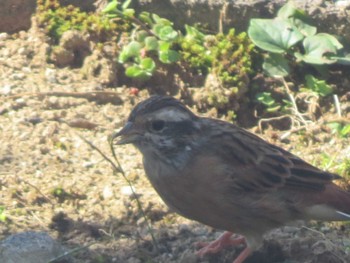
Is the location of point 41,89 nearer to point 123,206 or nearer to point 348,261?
point 123,206

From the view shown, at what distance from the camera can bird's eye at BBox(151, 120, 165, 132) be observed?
223 inches

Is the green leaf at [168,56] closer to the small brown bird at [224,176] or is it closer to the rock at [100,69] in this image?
the rock at [100,69]

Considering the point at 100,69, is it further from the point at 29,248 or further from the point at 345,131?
the point at 29,248

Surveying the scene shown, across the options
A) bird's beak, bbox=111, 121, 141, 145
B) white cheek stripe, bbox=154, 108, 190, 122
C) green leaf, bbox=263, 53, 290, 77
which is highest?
white cheek stripe, bbox=154, 108, 190, 122

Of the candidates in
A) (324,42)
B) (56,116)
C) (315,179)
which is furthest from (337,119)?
(56,116)

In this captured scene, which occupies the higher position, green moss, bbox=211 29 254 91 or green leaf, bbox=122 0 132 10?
green leaf, bbox=122 0 132 10

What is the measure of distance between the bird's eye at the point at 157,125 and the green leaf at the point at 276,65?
1.95 m

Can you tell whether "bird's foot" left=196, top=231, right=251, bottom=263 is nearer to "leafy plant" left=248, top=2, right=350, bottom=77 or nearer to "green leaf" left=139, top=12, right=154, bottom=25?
"leafy plant" left=248, top=2, right=350, bottom=77

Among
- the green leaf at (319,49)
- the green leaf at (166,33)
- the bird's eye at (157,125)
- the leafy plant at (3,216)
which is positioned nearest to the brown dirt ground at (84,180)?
the leafy plant at (3,216)

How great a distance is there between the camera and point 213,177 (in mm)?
5711

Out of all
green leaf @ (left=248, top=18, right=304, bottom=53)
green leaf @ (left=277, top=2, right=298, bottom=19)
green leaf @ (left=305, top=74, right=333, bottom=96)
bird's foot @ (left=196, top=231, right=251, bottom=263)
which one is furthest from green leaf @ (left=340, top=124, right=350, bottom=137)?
bird's foot @ (left=196, top=231, right=251, bottom=263)

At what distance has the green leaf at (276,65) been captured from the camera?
294 inches

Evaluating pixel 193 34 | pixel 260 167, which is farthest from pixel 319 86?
pixel 260 167

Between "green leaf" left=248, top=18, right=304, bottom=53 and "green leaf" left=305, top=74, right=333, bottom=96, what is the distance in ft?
0.93
